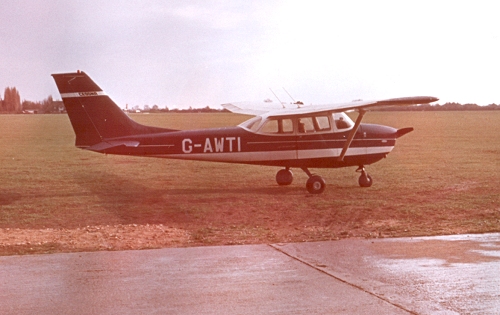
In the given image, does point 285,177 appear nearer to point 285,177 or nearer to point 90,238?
point 285,177

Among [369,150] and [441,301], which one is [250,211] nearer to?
[369,150]

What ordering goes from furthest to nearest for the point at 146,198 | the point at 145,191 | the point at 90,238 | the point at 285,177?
the point at 285,177 < the point at 145,191 < the point at 146,198 < the point at 90,238

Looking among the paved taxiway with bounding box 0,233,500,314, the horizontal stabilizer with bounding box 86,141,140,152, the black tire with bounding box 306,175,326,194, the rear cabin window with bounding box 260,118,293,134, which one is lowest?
the paved taxiway with bounding box 0,233,500,314

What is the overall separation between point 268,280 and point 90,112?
945cm

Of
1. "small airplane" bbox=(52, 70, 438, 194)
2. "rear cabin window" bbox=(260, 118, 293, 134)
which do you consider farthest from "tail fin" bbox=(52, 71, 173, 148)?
"rear cabin window" bbox=(260, 118, 293, 134)

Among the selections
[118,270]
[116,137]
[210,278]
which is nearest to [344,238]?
[210,278]

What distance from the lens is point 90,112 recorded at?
14.5m

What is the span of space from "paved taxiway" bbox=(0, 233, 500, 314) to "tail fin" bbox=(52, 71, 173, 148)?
24.9ft

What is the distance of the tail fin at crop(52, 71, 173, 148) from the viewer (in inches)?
567

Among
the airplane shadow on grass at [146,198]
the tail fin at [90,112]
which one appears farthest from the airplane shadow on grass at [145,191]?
the tail fin at [90,112]

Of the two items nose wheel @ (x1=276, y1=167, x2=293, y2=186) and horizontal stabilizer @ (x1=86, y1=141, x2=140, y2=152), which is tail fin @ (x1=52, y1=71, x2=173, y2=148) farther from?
nose wheel @ (x1=276, y1=167, x2=293, y2=186)

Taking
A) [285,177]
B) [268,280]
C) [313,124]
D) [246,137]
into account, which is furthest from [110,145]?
[268,280]

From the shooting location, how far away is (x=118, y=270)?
6.73 meters

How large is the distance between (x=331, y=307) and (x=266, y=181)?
11985mm
